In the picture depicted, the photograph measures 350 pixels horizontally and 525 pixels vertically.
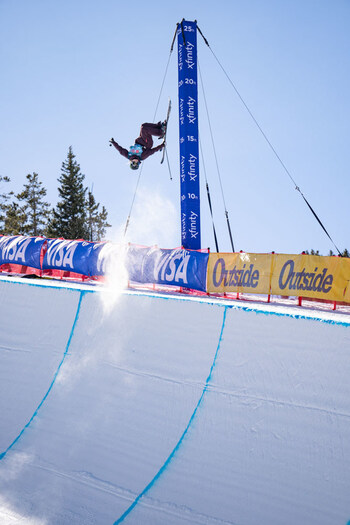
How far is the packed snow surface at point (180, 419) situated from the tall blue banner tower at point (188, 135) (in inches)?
334

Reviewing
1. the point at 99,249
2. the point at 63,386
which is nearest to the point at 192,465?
the point at 63,386

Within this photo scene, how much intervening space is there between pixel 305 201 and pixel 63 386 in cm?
1270

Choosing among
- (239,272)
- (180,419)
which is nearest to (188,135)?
(239,272)

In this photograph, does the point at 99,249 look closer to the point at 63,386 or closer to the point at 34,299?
the point at 34,299

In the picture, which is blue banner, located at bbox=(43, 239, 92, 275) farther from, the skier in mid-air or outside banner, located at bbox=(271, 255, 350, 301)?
outside banner, located at bbox=(271, 255, 350, 301)

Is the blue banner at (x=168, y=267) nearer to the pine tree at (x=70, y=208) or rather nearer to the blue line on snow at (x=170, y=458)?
the blue line on snow at (x=170, y=458)

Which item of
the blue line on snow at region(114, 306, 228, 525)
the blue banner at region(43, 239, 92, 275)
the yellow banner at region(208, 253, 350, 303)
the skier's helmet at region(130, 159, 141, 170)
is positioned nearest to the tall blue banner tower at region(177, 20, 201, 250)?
the yellow banner at region(208, 253, 350, 303)

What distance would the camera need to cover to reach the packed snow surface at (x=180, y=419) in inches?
124

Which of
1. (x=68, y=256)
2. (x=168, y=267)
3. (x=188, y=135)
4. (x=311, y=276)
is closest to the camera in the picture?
(x=311, y=276)

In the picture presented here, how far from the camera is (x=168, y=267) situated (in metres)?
12.1

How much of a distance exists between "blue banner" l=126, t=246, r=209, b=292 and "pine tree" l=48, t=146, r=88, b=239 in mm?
30498

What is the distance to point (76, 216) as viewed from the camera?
42.3 meters

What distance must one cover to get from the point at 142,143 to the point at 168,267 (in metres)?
4.71

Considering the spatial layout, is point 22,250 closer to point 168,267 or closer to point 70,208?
point 168,267
